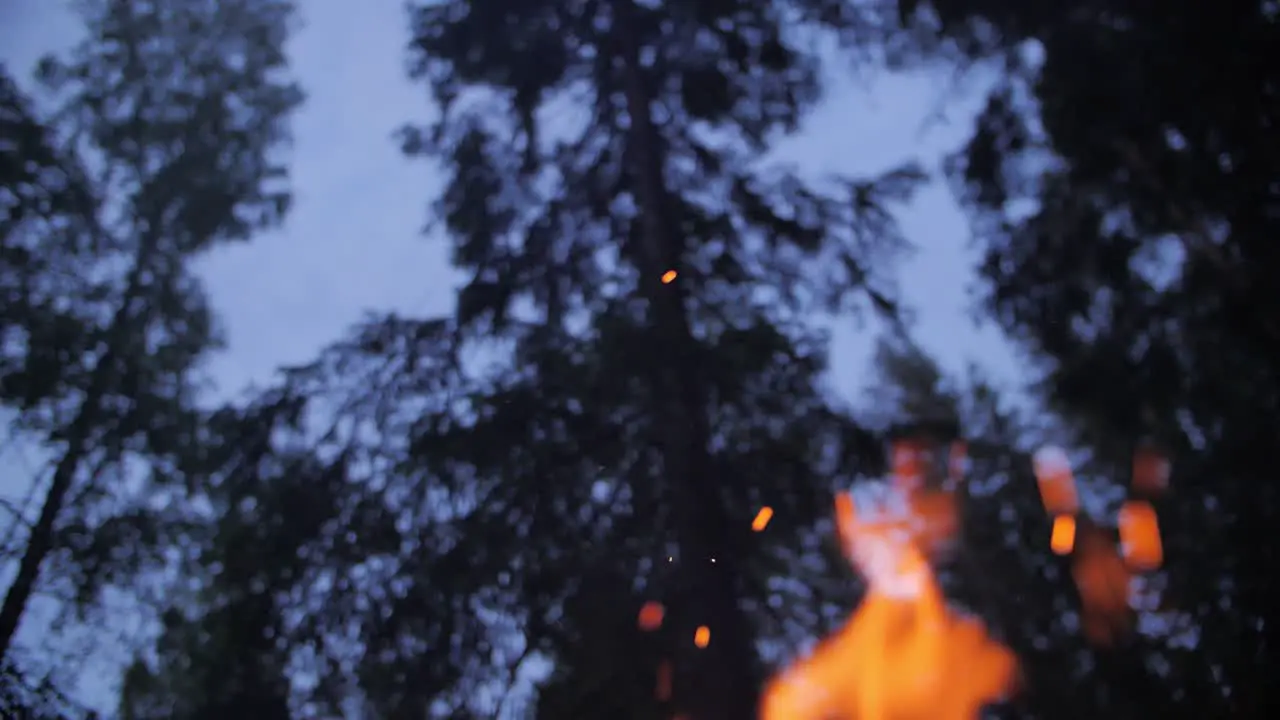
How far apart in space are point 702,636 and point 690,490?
114cm

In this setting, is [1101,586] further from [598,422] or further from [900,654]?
[598,422]

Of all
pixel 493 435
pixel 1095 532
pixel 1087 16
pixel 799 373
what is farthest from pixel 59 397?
pixel 1095 532

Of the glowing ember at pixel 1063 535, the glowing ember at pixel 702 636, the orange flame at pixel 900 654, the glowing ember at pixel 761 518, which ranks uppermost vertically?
the glowing ember at pixel 1063 535

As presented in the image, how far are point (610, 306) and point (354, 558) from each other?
10.6ft

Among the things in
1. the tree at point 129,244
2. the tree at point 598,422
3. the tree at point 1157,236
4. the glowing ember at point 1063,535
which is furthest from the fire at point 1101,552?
the tree at point 129,244

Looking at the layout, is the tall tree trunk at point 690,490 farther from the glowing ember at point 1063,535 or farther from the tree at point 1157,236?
the glowing ember at point 1063,535

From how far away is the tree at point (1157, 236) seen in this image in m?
7.20

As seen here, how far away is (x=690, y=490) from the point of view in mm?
6828

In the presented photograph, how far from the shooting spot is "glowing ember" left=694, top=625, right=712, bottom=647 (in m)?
6.13

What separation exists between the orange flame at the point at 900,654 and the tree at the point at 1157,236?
4.08 meters

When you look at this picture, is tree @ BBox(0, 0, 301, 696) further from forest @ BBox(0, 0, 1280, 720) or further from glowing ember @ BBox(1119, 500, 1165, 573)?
glowing ember @ BBox(1119, 500, 1165, 573)

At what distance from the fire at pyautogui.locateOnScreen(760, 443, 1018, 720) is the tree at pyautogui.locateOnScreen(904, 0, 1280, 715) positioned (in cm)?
260

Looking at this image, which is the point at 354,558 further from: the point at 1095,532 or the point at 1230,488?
the point at 1095,532

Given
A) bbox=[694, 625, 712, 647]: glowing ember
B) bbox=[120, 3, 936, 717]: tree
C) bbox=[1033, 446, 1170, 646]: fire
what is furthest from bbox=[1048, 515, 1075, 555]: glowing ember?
bbox=[694, 625, 712, 647]: glowing ember
